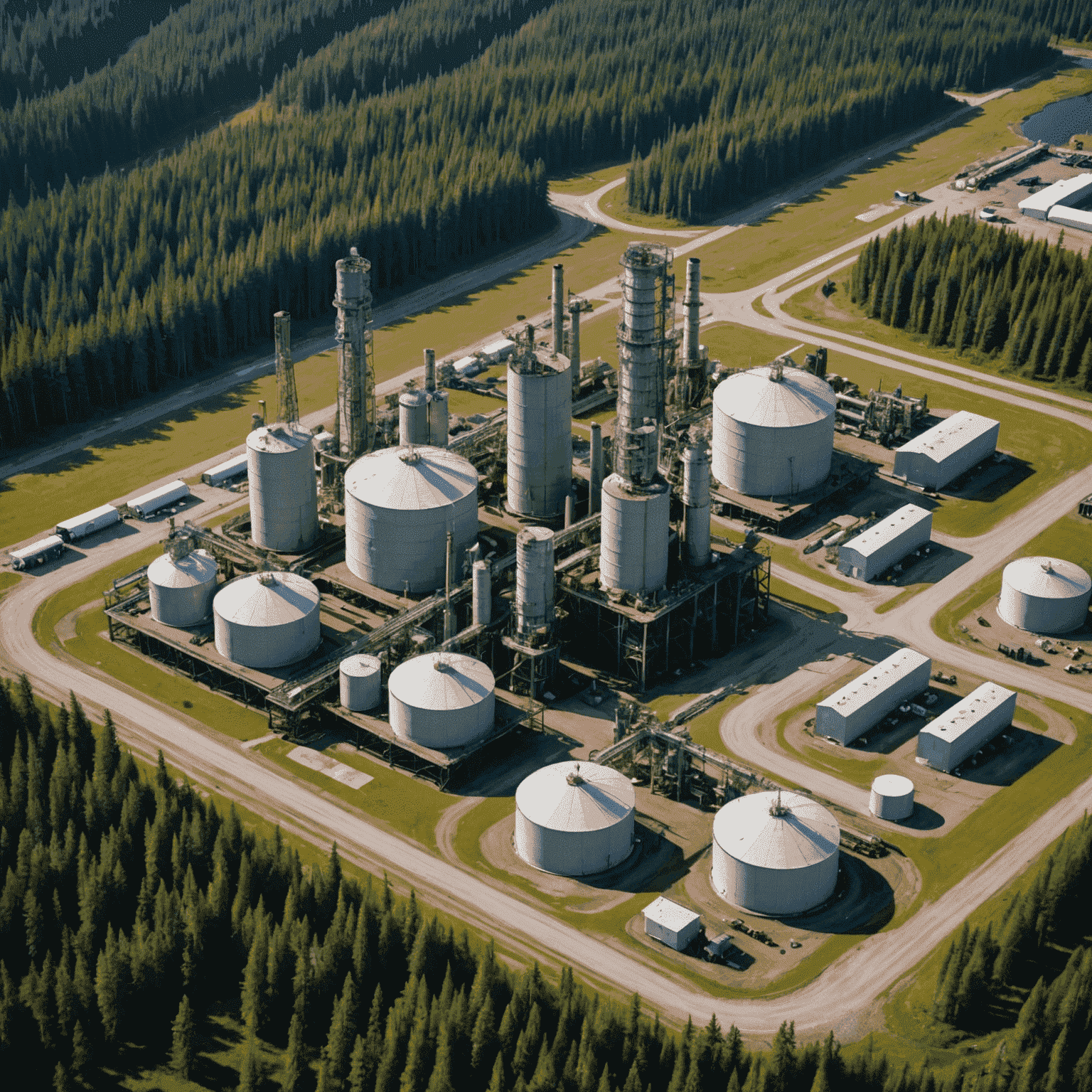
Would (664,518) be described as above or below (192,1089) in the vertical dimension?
above

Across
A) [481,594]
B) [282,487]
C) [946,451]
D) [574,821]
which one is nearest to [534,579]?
[481,594]

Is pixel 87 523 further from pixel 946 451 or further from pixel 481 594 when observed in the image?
pixel 946 451

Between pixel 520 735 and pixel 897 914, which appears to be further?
pixel 520 735

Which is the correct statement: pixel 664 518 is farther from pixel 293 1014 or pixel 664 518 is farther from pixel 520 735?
pixel 293 1014

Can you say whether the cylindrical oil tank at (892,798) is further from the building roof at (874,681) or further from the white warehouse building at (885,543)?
the white warehouse building at (885,543)

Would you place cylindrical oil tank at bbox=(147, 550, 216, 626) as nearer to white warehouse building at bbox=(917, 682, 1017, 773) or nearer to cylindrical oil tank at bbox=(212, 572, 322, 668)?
cylindrical oil tank at bbox=(212, 572, 322, 668)

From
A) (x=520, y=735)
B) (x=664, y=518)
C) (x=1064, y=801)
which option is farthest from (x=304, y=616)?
(x=1064, y=801)

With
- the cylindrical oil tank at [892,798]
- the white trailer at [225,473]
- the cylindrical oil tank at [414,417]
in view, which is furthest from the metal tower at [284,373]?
the cylindrical oil tank at [892,798]

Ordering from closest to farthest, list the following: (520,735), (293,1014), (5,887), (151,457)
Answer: (293,1014), (5,887), (520,735), (151,457)
